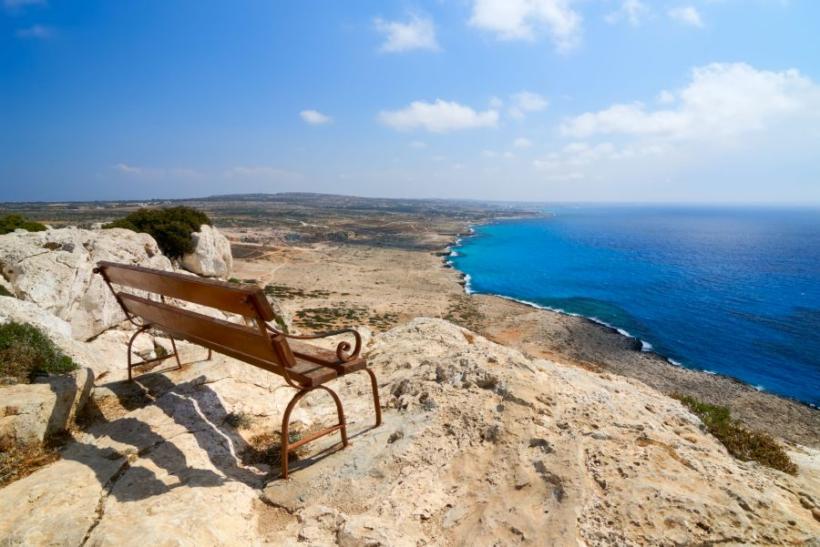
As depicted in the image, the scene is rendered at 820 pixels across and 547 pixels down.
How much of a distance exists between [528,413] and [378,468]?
6.59 feet

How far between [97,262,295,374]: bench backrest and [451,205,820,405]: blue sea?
2921 centimetres

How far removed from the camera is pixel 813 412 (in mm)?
20406

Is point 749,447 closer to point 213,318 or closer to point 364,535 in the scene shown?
point 364,535

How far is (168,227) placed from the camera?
80.8ft

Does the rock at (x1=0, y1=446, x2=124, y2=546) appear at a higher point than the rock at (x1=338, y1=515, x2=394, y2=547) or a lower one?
higher

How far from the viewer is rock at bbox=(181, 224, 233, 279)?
25766 mm

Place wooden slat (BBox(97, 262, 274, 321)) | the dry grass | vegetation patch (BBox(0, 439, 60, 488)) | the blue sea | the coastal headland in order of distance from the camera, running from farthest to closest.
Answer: the blue sea < the coastal headland < the dry grass < vegetation patch (BBox(0, 439, 60, 488)) < wooden slat (BBox(97, 262, 274, 321))

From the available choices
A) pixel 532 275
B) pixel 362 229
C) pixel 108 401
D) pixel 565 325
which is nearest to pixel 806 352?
pixel 565 325

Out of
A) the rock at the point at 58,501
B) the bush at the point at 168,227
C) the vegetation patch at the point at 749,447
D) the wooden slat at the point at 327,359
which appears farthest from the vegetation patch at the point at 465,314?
the rock at the point at 58,501

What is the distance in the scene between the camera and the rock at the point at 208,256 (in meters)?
25.8

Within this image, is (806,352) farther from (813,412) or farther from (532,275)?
(532,275)

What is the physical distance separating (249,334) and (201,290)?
2.19 ft

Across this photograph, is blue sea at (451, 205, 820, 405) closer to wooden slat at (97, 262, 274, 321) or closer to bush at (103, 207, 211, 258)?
wooden slat at (97, 262, 274, 321)

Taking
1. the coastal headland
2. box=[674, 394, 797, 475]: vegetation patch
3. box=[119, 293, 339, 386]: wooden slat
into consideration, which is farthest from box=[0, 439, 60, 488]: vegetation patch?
the coastal headland
